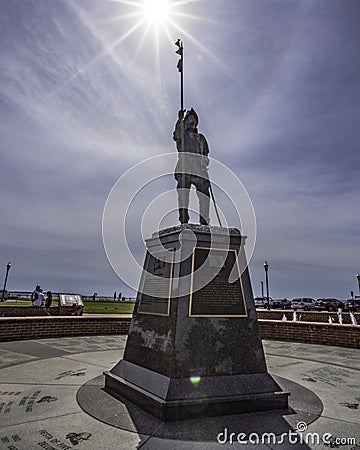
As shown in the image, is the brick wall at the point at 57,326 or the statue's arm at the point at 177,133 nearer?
the statue's arm at the point at 177,133

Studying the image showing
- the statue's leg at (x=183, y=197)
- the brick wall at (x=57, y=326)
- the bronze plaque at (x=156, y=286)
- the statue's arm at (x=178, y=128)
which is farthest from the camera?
the brick wall at (x=57, y=326)

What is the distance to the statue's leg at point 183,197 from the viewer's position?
18.1ft

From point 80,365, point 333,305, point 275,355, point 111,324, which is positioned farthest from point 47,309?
point 333,305

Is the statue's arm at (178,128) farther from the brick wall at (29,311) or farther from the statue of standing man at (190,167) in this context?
the brick wall at (29,311)

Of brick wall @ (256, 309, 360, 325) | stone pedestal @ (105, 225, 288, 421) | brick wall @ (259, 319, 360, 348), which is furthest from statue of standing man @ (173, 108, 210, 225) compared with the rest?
brick wall @ (256, 309, 360, 325)

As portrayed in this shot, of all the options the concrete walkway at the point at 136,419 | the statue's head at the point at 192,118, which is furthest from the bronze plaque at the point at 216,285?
the statue's head at the point at 192,118

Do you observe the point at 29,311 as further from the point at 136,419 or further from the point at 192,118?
the point at 136,419

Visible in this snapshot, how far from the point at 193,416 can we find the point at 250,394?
0.79m

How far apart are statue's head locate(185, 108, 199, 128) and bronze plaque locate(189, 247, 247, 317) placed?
2675 millimetres

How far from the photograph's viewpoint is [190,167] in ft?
18.8

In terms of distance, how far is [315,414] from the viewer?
3.67 m

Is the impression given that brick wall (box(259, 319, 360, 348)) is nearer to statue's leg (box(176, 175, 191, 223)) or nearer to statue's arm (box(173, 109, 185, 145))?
statue's leg (box(176, 175, 191, 223))

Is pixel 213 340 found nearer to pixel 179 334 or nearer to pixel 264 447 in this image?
pixel 179 334

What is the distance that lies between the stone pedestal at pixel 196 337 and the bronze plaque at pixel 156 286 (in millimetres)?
16
